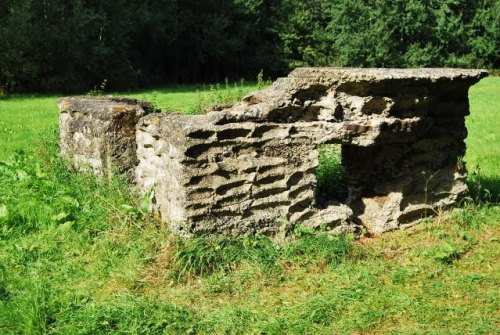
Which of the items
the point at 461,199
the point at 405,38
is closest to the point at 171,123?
the point at 461,199

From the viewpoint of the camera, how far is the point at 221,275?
5105mm

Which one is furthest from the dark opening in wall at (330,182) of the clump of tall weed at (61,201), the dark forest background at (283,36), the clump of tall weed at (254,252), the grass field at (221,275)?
the dark forest background at (283,36)

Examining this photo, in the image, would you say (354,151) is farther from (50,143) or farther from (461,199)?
(50,143)

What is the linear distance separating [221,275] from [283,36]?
114 ft

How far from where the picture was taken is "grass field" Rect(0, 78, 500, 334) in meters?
4.46

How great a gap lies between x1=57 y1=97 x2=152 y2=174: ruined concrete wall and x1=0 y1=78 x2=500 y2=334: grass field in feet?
0.92

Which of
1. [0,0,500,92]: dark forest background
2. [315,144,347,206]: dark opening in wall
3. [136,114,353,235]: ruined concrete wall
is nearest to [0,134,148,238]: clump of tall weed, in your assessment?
[136,114,353,235]: ruined concrete wall

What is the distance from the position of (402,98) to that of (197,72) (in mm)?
32989

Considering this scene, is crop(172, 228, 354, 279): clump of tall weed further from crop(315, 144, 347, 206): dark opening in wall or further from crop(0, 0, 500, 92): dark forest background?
crop(0, 0, 500, 92): dark forest background

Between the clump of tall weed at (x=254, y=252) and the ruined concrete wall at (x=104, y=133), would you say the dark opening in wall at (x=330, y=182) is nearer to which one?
the clump of tall weed at (x=254, y=252)

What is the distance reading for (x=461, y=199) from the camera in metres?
6.92

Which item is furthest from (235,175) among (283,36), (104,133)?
(283,36)

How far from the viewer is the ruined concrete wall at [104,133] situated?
256 inches

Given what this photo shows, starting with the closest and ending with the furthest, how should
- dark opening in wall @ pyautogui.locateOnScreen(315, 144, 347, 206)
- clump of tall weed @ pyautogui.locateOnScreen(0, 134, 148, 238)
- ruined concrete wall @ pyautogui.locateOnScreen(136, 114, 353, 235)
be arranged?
ruined concrete wall @ pyautogui.locateOnScreen(136, 114, 353, 235) < clump of tall weed @ pyautogui.locateOnScreen(0, 134, 148, 238) < dark opening in wall @ pyautogui.locateOnScreen(315, 144, 347, 206)
